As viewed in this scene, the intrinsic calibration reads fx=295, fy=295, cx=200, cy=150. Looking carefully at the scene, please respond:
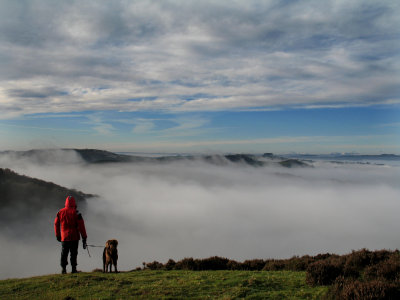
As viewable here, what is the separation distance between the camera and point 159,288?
9.57 m

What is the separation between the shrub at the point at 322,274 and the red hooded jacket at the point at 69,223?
28.8 feet

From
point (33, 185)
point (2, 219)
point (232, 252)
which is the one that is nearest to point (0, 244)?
point (2, 219)

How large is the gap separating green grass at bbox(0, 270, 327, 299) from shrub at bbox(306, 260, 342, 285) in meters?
0.34

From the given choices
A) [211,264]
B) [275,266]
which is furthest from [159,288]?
[275,266]

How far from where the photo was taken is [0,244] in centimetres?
12238

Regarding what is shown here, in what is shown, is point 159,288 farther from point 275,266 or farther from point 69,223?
point 275,266

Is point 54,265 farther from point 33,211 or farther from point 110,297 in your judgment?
point 110,297

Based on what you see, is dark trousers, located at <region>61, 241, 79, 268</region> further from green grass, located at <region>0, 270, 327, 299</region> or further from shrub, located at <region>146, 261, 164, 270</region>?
shrub, located at <region>146, 261, 164, 270</region>

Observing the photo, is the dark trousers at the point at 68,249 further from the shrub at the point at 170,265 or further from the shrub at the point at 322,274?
the shrub at the point at 322,274

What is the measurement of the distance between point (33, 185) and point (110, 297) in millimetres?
135989

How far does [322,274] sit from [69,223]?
9.74m

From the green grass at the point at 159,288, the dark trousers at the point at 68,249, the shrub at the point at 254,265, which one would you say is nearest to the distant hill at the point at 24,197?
the dark trousers at the point at 68,249

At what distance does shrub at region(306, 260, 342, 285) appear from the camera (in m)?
9.45

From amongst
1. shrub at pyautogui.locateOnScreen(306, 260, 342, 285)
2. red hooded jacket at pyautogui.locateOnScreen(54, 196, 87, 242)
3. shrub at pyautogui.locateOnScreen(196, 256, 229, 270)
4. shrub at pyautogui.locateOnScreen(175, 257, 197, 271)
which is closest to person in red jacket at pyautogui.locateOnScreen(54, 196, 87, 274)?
red hooded jacket at pyautogui.locateOnScreen(54, 196, 87, 242)
